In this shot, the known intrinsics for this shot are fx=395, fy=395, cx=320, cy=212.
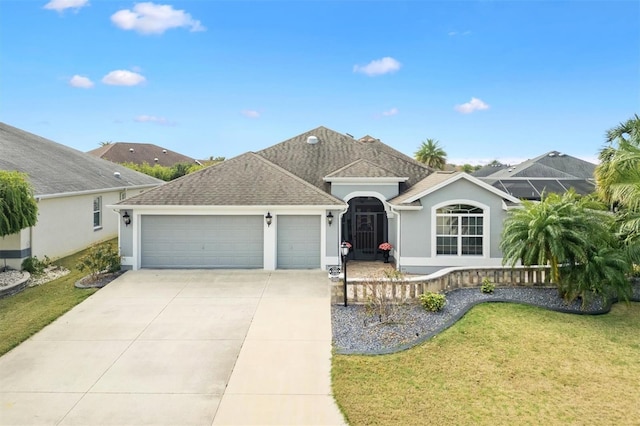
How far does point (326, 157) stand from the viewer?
2022 centimetres

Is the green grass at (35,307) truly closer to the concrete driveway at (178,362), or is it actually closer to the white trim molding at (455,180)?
the concrete driveway at (178,362)

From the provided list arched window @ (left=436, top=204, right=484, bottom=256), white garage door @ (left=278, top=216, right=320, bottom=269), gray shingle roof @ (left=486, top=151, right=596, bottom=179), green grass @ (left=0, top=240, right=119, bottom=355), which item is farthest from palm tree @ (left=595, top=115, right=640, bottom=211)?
gray shingle roof @ (left=486, top=151, right=596, bottom=179)

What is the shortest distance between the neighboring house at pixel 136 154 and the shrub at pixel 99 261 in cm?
4018

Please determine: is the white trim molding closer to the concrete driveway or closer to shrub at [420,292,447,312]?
Answer: shrub at [420,292,447,312]

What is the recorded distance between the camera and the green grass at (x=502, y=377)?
6020mm

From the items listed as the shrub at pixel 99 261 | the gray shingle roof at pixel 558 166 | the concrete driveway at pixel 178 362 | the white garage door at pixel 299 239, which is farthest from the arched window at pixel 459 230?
the gray shingle roof at pixel 558 166

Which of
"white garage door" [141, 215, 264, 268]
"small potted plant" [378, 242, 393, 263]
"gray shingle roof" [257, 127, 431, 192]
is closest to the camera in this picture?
"white garage door" [141, 215, 264, 268]

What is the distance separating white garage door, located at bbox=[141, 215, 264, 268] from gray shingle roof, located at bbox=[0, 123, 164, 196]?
499 centimetres

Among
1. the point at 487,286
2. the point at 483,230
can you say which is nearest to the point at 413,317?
the point at 487,286

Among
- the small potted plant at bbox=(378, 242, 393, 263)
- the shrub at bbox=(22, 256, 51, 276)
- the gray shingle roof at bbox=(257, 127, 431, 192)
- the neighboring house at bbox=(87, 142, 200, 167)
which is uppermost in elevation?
the neighboring house at bbox=(87, 142, 200, 167)

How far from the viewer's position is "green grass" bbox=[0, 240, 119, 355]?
921 cm

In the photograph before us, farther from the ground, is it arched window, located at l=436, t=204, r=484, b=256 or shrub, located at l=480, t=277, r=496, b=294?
arched window, located at l=436, t=204, r=484, b=256

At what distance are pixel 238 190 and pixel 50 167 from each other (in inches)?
429

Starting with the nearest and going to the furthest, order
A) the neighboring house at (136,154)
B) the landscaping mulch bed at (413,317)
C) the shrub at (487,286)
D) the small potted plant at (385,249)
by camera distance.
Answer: the landscaping mulch bed at (413,317) < the shrub at (487,286) < the small potted plant at (385,249) < the neighboring house at (136,154)
